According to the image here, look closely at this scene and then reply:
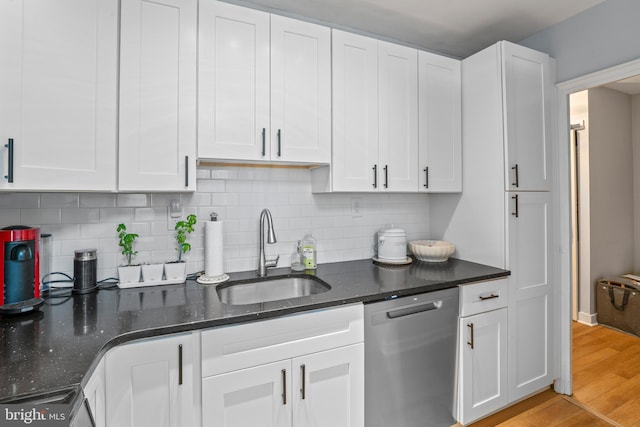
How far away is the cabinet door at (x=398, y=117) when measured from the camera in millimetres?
2027

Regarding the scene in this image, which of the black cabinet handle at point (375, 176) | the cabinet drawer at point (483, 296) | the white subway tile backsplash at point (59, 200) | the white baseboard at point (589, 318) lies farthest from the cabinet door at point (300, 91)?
the white baseboard at point (589, 318)

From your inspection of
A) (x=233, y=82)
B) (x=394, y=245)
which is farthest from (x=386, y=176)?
(x=233, y=82)

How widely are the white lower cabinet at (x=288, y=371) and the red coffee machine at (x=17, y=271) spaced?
0.75 metres

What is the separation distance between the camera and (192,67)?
1.55m

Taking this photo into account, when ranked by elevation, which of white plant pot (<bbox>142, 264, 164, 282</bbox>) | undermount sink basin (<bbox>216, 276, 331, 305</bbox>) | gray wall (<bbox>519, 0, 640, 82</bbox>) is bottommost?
undermount sink basin (<bbox>216, 276, 331, 305</bbox>)

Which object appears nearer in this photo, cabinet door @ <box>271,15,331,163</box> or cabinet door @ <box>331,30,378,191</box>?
cabinet door @ <box>271,15,331,163</box>

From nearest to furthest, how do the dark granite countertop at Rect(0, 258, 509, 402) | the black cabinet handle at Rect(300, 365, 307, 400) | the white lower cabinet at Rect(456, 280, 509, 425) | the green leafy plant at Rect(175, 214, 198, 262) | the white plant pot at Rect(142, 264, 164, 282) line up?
the dark granite countertop at Rect(0, 258, 509, 402) → the black cabinet handle at Rect(300, 365, 307, 400) → the white plant pot at Rect(142, 264, 164, 282) → the green leafy plant at Rect(175, 214, 198, 262) → the white lower cabinet at Rect(456, 280, 509, 425)

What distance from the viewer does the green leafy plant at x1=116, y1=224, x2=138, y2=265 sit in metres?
1.63

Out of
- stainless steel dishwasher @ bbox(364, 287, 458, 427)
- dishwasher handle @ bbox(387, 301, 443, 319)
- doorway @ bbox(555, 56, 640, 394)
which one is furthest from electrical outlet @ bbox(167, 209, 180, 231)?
doorway @ bbox(555, 56, 640, 394)

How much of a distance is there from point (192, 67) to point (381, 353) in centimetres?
172

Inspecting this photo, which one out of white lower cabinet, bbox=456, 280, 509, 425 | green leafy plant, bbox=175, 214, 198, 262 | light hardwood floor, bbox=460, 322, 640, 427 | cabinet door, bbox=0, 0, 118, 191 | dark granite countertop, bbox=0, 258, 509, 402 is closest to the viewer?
dark granite countertop, bbox=0, 258, 509, 402

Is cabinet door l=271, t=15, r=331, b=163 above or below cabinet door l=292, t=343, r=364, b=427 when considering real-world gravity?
above

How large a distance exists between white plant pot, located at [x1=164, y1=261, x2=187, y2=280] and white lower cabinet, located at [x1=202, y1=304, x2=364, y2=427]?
0.59 meters

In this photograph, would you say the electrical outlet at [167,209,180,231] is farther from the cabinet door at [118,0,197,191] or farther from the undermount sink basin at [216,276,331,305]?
the undermount sink basin at [216,276,331,305]
